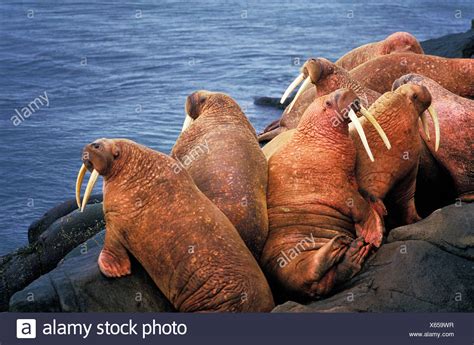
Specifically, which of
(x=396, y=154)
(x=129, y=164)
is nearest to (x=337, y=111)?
(x=396, y=154)

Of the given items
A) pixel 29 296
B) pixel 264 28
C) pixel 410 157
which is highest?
pixel 410 157

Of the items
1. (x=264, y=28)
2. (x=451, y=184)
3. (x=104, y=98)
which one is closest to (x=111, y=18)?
(x=264, y=28)

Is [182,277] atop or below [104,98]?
atop

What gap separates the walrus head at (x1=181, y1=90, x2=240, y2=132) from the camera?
9.23 meters

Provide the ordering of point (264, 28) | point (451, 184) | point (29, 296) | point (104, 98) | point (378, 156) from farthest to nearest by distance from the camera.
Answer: point (264, 28) → point (104, 98) → point (451, 184) → point (378, 156) → point (29, 296)

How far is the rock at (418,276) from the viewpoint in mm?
7191

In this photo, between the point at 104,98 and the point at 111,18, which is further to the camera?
the point at 111,18

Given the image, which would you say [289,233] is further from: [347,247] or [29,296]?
[29,296]

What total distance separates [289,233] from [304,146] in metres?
0.89

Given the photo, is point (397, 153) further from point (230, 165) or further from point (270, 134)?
point (270, 134)

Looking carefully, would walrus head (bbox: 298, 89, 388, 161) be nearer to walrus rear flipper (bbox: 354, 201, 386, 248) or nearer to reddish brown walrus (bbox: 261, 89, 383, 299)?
reddish brown walrus (bbox: 261, 89, 383, 299)

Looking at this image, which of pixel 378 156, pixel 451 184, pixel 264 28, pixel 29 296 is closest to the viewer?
pixel 29 296

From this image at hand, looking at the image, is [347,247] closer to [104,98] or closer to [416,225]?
[416,225]

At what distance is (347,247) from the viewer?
7.70 meters
